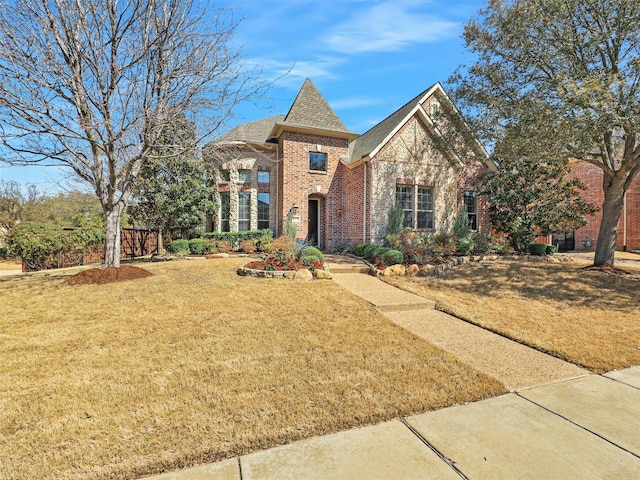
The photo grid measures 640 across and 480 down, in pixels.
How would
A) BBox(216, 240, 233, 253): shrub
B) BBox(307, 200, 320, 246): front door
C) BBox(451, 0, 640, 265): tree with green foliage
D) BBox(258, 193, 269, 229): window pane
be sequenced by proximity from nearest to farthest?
1. BBox(451, 0, 640, 265): tree with green foliage
2. BBox(216, 240, 233, 253): shrub
3. BBox(307, 200, 320, 246): front door
4. BBox(258, 193, 269, 229): window pane

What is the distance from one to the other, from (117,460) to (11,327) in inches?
172

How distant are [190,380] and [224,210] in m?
13.5

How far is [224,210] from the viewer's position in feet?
52.0

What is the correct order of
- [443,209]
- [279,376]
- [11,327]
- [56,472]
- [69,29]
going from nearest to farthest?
[56,472], [279,376], [11,327], [69,29], [443,209]

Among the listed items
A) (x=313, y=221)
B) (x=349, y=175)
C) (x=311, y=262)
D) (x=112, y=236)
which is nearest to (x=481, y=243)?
(x=349, y=175)

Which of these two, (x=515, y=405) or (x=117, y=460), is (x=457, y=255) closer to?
(x=515, y=405)

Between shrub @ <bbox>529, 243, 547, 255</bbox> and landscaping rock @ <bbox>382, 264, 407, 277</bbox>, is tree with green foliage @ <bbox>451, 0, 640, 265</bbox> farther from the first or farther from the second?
landscaping rock @ <bbox>382, 264, 407, 277</bbox>

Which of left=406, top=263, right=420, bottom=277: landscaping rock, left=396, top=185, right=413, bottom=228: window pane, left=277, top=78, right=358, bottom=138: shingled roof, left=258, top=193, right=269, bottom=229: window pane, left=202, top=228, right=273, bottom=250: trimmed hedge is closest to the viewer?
left=406, top=263, right=420, bottom=277: landscaping rock

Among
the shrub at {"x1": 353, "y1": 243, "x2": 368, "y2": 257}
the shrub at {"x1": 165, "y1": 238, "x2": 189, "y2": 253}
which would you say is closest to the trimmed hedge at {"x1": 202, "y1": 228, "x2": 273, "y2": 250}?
the shrub at {"x1": 165, "y1": 238, "x2": 189, "y2": 253}

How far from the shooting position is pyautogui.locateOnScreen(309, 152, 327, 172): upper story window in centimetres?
1503

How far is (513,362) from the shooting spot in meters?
3.87

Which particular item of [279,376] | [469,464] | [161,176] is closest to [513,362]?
[469,464]

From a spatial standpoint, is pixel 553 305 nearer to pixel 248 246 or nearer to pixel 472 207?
pixel 472 207

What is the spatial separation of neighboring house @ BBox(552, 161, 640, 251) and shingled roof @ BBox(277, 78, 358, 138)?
12964 millimetres
